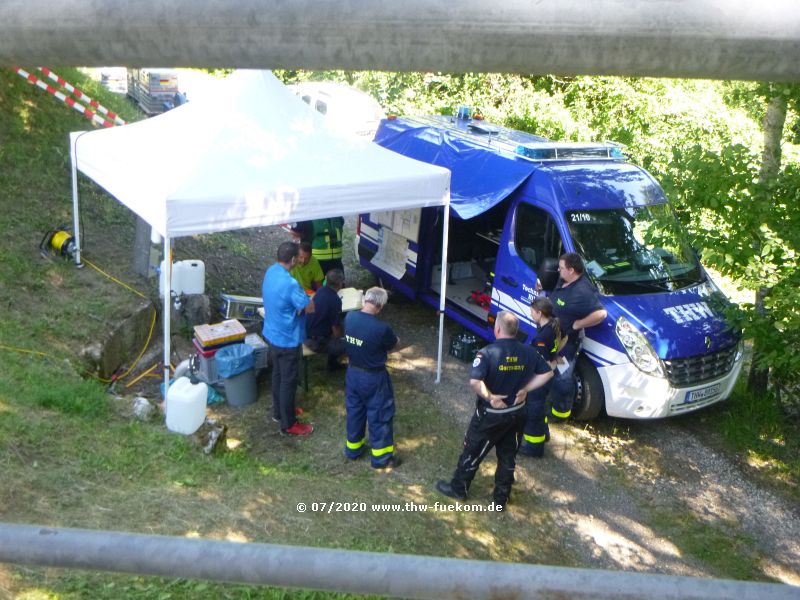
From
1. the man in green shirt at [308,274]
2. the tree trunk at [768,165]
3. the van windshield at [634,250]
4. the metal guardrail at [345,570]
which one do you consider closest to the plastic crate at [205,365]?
the man in green shirt at [308,274]

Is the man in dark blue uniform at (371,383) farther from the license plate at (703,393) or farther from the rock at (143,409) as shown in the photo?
the license plate at (703,393)

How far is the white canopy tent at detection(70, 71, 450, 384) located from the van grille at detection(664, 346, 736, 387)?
2514mm

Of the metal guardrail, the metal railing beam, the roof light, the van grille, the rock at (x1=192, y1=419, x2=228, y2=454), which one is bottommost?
the rock at (x1=192, y1=419, x2=228, y2=454)

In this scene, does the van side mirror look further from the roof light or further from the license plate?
the license plate

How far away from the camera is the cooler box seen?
8.11 metres

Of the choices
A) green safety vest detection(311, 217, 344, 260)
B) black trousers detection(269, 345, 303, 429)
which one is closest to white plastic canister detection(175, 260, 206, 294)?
green safety vest detection(311, 217, 344, 260)

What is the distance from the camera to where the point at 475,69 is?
3.38 ft

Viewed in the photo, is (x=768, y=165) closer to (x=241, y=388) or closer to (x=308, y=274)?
(x=308, y=274)

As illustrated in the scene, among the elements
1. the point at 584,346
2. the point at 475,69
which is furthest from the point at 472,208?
the point at 475,69

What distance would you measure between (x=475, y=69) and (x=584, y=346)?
23.6 feet

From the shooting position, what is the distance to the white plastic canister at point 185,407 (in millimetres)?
7016

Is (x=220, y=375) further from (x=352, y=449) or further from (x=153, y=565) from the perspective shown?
(x=153, y=565)

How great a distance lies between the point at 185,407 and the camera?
7.02 meters

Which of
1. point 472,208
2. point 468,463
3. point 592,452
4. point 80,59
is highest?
point 80,59
